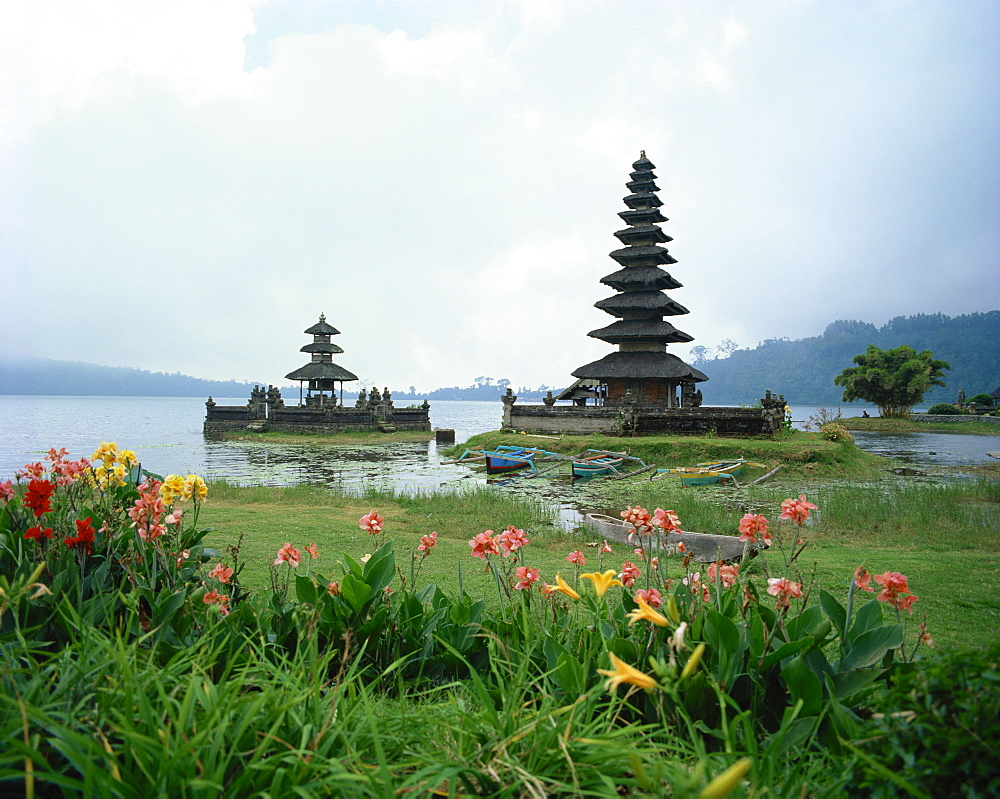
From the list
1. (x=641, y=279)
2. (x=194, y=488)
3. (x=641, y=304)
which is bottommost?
(x=194, y=488)

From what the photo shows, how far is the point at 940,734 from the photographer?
1388 mm

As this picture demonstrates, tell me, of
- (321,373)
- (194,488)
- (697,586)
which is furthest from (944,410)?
(194,488)

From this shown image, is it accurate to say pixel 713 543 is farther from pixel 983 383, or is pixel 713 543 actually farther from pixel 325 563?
pixel 983 383

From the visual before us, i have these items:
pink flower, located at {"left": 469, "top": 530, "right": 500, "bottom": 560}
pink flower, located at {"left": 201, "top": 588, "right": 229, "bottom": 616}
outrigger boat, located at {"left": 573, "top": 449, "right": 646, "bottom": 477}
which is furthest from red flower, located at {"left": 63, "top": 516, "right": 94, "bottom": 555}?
outrigger boat, located at {"left": 573, "top": 449, "right": 646, "bottom": 477}

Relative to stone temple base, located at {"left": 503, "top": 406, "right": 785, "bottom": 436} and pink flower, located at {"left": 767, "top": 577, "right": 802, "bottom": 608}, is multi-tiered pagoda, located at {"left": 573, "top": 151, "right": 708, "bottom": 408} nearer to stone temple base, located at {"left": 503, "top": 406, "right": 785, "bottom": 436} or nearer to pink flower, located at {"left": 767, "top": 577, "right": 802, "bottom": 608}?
stone temple base, located at {"left": 503, "top": 406, "right": 785, "bottom": 436}

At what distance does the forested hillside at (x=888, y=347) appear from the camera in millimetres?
134750

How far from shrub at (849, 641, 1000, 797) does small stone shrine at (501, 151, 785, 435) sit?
25773mm

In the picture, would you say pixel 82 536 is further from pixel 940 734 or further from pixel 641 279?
pixel 641 279

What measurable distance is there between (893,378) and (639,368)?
108 feet

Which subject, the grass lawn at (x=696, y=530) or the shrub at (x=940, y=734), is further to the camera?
the grass lawn at (x=696, y=530)

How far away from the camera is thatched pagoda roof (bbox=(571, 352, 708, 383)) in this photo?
3031 cm

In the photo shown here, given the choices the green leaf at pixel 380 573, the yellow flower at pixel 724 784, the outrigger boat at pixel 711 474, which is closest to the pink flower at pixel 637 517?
the green leaf at pixel 380 573

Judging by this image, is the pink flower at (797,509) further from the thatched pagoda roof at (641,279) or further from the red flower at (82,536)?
the thatched pagoda roof at (641,279)

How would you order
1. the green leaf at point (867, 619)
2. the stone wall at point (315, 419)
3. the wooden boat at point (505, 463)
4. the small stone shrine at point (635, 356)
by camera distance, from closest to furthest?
the green leaf at point (867, 619) < the wooden boat at point (505, 463) < the small stone shrine at point (635, 356) < the stone wall at point (315, 419)
